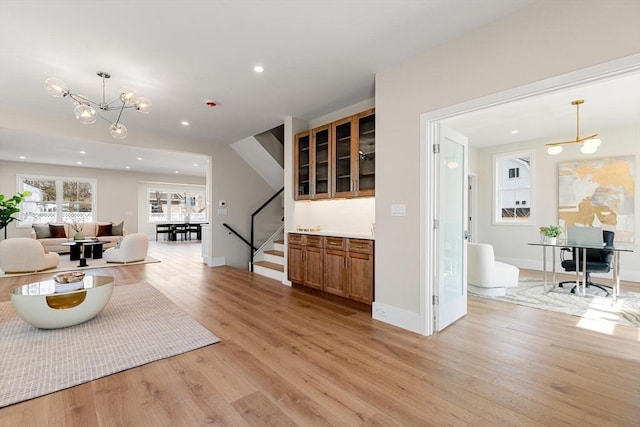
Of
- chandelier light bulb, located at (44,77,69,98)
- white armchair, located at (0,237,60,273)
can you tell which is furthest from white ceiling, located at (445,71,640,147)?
white armchair, located at (0,237,60,273)

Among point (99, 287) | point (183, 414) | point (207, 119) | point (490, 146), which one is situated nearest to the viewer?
point (183, 414)

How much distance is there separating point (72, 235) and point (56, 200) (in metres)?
2.43

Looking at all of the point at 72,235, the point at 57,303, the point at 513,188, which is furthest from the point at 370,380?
the point at 72,235

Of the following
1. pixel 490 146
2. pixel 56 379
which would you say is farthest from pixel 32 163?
pixel 490 146

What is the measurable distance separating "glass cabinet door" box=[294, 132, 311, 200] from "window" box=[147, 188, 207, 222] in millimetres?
10541

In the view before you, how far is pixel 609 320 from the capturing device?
3287 millimetres

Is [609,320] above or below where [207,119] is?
below

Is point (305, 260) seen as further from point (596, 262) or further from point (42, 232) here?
point (42, 232)

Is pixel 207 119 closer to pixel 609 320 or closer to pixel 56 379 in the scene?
pixel 56 379

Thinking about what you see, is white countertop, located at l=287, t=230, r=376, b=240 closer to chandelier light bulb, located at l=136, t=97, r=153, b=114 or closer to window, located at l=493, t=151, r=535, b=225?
chandelier light bulb, located at l=136, t=97, r=153, b=114

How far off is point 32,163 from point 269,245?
9457mm

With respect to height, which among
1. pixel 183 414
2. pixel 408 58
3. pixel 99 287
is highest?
pixel 408 58

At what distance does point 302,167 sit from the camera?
502 cm

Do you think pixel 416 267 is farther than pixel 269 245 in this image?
No
